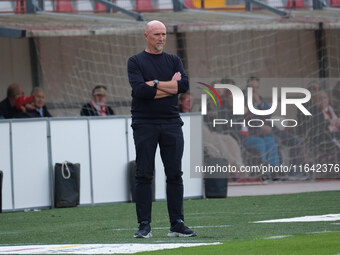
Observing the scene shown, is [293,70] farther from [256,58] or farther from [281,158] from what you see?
[281,158]

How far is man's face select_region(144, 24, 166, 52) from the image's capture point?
26.4ft

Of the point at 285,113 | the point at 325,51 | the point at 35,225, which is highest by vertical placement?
the point at 325,51

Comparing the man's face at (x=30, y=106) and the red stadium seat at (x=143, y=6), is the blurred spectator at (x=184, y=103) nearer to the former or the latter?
the man's face at (x=30, y=106)

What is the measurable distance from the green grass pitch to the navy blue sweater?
108cm

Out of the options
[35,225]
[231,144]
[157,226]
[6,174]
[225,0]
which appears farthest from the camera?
[225,0]

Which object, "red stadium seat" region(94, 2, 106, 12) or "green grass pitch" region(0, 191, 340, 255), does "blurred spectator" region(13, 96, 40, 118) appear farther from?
"red stadium seat" region(94, 2, 106, 12)

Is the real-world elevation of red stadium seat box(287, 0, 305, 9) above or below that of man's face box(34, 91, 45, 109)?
above

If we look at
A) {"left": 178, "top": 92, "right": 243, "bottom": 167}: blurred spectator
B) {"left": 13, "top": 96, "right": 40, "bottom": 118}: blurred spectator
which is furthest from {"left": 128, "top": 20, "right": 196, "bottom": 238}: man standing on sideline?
{"left": 178, "top": 92, "right": 243, "bottom": 167}: blurred spectator

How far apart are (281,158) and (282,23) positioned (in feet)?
8.15

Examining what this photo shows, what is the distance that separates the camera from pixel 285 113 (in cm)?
1752

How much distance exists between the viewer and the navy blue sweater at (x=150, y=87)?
319 inches

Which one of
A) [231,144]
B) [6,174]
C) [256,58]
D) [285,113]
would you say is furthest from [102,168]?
[256,58]

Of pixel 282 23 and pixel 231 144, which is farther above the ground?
pixel 282 23

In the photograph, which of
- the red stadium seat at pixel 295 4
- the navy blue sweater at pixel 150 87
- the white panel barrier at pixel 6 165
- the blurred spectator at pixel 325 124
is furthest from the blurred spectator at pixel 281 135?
the navy blue sweater at pixel 150 87
